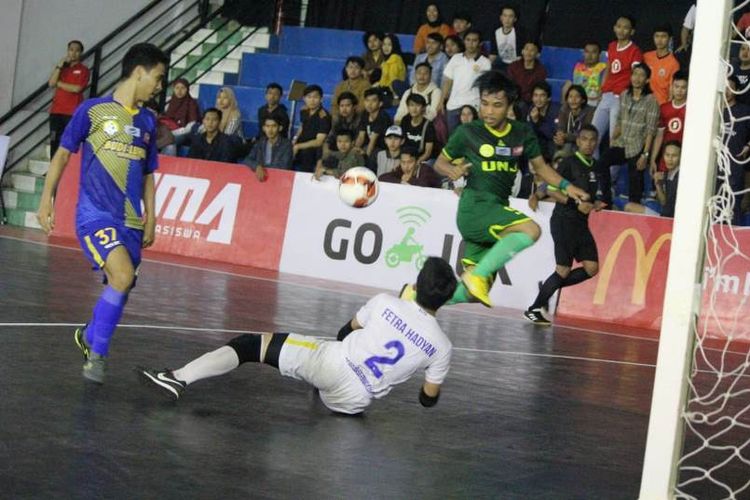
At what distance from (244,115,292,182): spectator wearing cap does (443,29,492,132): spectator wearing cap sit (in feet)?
8.30

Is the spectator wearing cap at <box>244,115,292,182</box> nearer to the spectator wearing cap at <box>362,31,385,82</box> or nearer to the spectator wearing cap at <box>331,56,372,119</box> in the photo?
the spectator wearing cap at <box>331,56,372,119</box>

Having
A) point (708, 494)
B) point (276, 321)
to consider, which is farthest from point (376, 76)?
point (708, 494)

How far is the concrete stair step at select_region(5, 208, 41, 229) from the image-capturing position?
22.0 meters

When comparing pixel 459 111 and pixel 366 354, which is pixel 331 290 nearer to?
pixel 459 111

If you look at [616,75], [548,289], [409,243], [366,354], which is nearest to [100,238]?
[366,354]

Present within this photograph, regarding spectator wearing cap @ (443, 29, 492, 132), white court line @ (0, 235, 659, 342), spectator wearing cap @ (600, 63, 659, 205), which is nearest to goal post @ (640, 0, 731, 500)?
white court line @ (0, 235, 659, 342)

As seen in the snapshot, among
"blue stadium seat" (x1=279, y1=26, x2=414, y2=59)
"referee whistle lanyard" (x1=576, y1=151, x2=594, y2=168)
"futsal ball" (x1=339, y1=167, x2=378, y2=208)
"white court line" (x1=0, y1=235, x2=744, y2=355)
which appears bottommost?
"white court line" (x1=0, y1=235, x2=744, y2=355)

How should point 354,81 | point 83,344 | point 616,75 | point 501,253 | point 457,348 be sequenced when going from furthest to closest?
point 354,81, point 616,75, point 457,348, point 501,253, point 83,344

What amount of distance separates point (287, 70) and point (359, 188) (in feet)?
32.1

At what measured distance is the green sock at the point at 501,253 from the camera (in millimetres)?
10422

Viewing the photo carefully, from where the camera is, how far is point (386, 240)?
17219mm

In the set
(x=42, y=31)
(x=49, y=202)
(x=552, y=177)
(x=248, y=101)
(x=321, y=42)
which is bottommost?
(x=49, y=202)

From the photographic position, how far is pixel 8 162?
23.5 metres

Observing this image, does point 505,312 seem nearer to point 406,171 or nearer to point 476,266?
point 406,171
